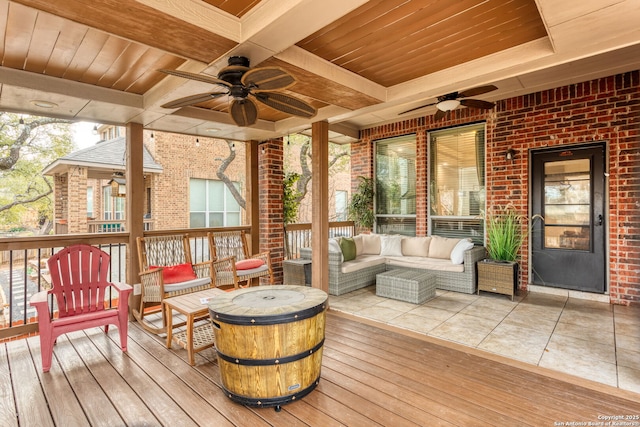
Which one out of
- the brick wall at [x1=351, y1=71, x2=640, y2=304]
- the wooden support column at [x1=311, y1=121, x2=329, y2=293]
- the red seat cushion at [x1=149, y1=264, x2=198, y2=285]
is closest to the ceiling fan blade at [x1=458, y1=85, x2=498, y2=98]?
the wooden support column at [x1=311, y1=121, x2=329, y2=293]

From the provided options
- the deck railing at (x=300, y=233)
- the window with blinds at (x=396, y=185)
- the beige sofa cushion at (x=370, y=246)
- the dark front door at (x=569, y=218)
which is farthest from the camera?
the window with blinds at (x=396, y=185)

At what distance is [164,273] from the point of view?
3766mm

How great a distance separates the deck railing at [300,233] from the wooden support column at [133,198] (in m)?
2.34

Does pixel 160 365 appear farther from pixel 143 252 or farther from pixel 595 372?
pixel 595 372

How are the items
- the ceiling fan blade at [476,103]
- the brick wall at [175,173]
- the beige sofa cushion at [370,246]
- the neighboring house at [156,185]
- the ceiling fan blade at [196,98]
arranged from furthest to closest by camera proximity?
the brick wall at [175,173] < the neighboring house at [156,185] < the beige sofa cushion at [370,246] < the ceiling fan blade at [476,103] < the ceiling fan blade at [196,98]

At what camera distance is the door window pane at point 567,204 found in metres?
4.47

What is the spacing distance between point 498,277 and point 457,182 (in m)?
1.89

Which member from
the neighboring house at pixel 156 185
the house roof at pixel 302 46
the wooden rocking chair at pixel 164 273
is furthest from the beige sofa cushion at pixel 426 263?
the neighboring house at pixel 156 185

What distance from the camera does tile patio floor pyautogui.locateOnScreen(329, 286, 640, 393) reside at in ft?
8.63

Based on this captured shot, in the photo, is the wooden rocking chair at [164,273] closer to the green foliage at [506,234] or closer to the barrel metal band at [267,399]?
the barrel metal band at [267,399]

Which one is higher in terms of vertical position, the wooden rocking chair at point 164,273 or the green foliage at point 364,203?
the green foliage at point 364,203

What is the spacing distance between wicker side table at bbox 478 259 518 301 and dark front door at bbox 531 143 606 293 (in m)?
0.58

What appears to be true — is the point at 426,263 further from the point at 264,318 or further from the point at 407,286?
the point at 264,318

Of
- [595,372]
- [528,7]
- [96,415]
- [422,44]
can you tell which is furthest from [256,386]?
[528,7]
